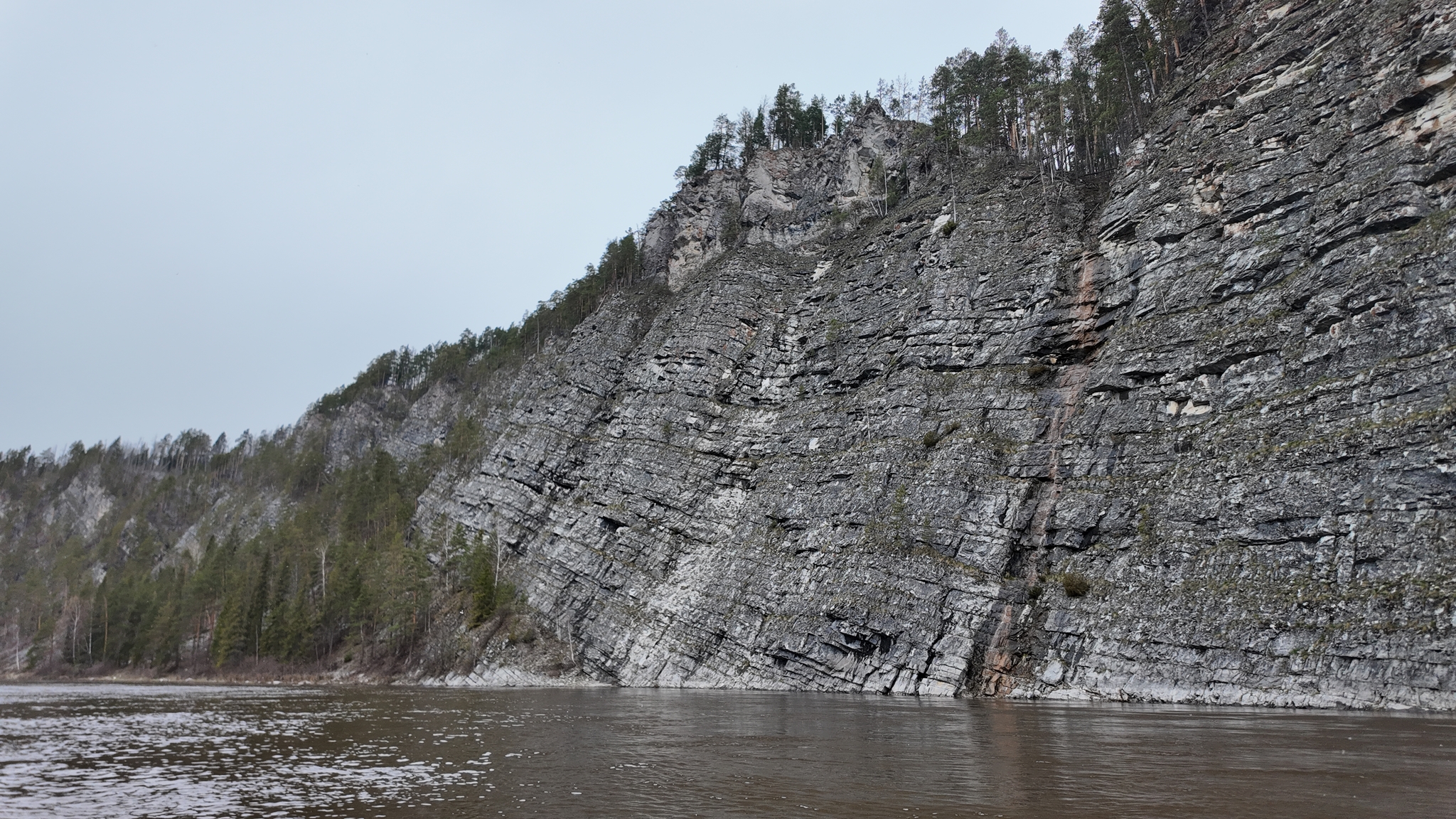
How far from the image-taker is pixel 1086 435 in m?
46.2

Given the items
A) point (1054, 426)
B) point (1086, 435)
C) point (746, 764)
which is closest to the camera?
point (746, 764)

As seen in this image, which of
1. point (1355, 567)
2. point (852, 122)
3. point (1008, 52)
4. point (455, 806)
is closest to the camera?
point (455, 806)

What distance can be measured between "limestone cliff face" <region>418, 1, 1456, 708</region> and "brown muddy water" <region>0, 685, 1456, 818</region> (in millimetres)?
6820

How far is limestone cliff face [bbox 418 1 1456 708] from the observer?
3231cm

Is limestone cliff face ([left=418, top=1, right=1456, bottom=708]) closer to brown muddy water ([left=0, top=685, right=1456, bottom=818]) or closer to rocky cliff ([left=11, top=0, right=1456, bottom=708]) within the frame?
rocky cliff ([left=11, top=0, right=1456, bottom=708])

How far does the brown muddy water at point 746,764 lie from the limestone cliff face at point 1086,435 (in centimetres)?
682

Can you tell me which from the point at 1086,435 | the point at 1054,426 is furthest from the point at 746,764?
the point at 1054,426

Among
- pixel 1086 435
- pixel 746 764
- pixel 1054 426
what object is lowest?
pixel 746 764

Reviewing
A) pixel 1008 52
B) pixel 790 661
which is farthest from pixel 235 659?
pixel 1008 52

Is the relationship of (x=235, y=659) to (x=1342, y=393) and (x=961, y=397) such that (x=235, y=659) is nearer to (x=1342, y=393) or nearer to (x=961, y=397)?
(x=961, y=397)

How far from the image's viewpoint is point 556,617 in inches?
2559

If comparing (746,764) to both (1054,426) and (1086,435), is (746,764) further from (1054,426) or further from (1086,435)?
(1054,426)

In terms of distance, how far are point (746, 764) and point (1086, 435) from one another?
1409 inches

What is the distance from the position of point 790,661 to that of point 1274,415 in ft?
98.0
